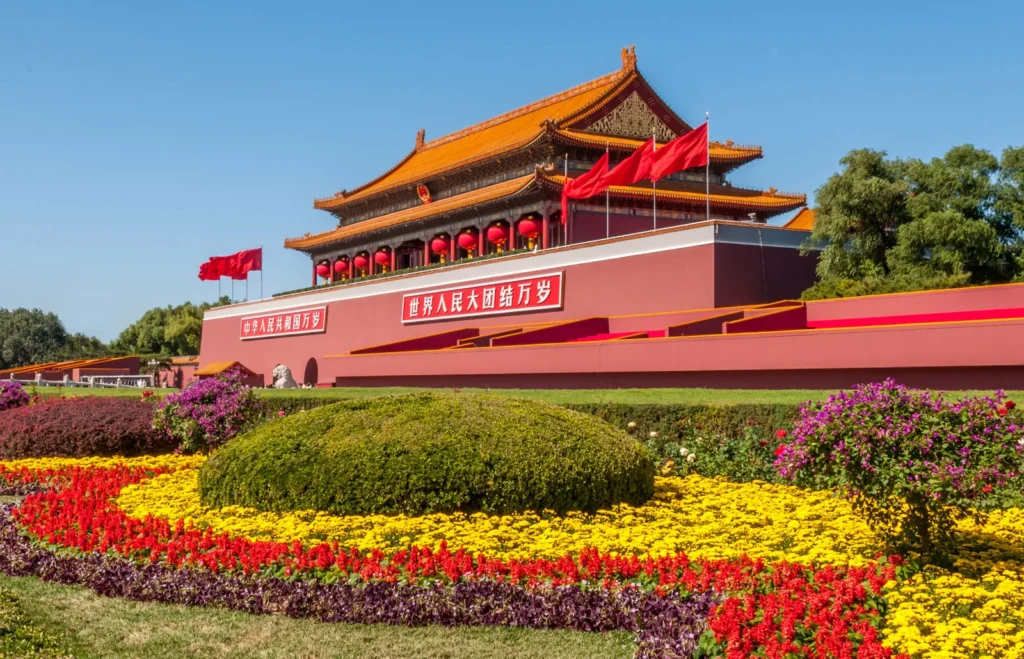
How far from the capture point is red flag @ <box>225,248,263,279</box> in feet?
124

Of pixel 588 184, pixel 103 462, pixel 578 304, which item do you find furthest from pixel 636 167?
pixel 103 462

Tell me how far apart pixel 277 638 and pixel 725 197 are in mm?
25142

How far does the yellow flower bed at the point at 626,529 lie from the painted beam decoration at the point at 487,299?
1552 centimetres

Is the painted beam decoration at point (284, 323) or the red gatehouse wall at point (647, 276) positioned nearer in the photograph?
the red gatehouse wall at point (647, 276)

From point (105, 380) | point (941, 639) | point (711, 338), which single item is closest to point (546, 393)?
point (711, 338)

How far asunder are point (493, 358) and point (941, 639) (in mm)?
14766

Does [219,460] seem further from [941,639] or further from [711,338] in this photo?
[711,338]

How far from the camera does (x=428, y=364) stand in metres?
20.9

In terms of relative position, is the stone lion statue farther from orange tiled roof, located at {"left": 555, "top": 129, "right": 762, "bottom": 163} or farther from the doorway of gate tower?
orange tiled roof, located at {"left": 555, "top": 129, "right": 762, "bottom": 163}

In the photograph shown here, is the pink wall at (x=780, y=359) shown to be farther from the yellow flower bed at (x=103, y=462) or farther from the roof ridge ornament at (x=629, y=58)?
the roof ridge ornament at (x=629, y=58)

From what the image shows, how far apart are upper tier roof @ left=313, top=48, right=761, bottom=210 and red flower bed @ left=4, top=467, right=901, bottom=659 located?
72.3 ft

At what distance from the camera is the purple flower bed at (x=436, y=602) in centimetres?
537

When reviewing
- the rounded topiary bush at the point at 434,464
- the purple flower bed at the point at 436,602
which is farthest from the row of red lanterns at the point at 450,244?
the purple flower bed at the point at 436,602

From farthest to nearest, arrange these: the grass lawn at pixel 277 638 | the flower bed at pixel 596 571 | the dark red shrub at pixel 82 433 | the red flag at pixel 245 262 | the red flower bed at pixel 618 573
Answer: the red flag at pixel 245 262 → the dark red shrub at pixel 82 433 → the grass lawn at pixel 277 638 → the flower bed at pixel 596 571 → the red flower bed at pixel 618 573
